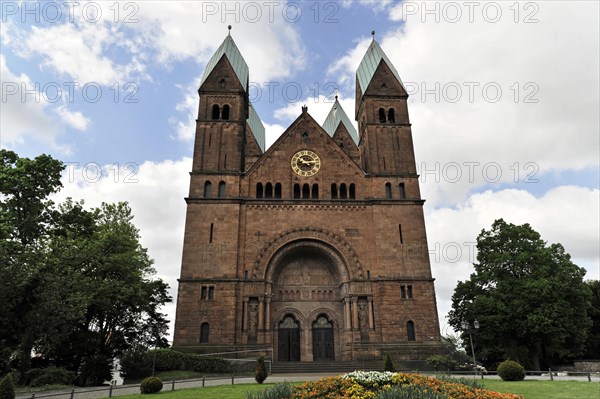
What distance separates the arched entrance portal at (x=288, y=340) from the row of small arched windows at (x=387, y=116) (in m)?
20.1

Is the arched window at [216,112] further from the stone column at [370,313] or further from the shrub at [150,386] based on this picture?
the shrub at [150,386]

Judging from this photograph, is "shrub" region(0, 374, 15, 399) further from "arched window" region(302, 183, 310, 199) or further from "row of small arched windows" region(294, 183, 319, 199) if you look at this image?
"arched window" region(302, 183, 310, 199)

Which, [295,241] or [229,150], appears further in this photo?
[229,150]

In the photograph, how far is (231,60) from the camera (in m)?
41.4

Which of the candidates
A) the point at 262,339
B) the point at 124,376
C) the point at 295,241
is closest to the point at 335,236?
the point at 295,241

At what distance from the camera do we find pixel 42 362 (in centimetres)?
2894

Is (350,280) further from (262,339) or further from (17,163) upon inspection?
(17,163)

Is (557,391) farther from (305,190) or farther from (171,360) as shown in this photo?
(305,190)

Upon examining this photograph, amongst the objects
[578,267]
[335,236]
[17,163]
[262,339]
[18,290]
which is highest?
[17,163]

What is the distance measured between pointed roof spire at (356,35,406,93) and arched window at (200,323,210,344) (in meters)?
25.8

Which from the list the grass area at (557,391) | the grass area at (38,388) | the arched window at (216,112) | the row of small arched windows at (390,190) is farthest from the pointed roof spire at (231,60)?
the grass area at (557,391)

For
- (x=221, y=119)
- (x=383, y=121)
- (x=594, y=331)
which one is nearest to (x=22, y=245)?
(x=221, y=119)

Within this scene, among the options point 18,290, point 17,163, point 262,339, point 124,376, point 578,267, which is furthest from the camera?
point 578,267

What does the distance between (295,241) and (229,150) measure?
994cm
